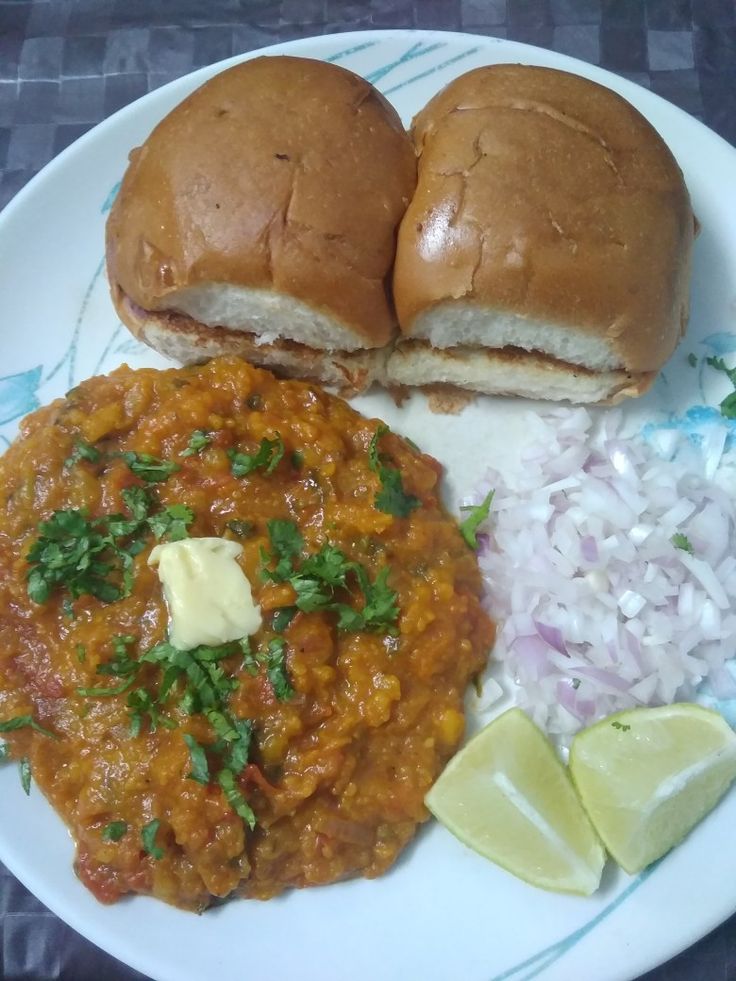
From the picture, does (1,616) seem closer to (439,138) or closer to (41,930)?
(41,930)

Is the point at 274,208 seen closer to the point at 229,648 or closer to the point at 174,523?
the point at 174,523

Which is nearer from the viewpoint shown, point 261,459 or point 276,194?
point 276,194

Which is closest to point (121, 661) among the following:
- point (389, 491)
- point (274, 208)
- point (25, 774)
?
point (25, 774)

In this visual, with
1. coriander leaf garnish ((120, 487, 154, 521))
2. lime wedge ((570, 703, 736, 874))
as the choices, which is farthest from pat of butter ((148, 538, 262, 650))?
lime wedge ((570, 703, 736, 874))

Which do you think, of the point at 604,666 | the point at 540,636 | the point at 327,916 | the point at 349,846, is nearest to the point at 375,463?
the point at 540,636

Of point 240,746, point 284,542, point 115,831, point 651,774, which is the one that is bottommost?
point 115,831

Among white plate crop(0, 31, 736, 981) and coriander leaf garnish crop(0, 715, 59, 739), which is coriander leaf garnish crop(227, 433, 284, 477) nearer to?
white plate crop(0, 31, 736, 981)

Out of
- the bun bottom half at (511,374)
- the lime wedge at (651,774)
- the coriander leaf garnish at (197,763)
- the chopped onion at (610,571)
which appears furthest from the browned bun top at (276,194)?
the lime wedge at (651,774)
